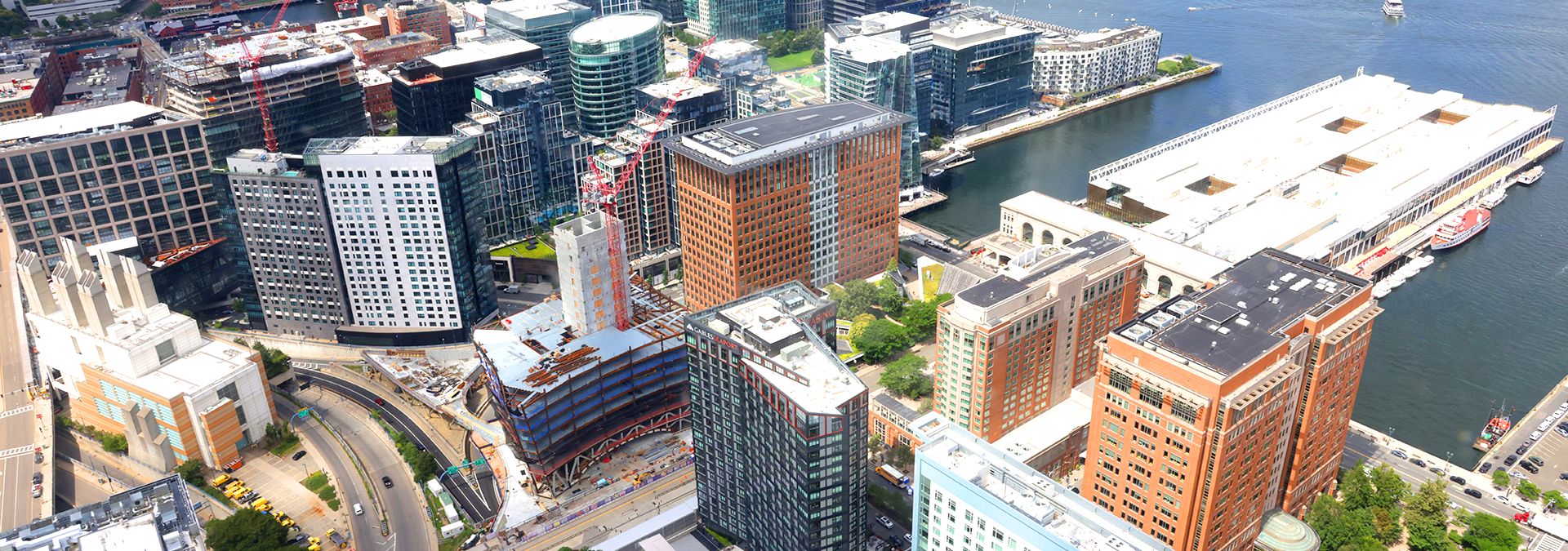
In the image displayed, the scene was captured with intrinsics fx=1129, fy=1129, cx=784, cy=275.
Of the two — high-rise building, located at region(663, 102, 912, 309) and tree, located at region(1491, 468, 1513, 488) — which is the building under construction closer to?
high-rise building, located at region(663, 102, 912, 309)

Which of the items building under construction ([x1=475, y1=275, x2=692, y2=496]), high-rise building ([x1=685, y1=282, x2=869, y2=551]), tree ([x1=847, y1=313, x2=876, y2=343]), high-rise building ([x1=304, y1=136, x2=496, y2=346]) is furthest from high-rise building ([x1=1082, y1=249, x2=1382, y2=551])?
high-rise building ([x1=304, y1=136, x2=496, y2=346])

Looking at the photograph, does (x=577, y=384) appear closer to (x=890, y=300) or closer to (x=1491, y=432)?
(x=890, y=300)

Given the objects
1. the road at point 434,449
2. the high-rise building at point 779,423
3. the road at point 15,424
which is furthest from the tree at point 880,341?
the road at point 15,424

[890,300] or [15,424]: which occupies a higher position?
[890,300]

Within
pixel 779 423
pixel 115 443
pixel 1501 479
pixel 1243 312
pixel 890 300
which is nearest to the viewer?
pixel 779 423

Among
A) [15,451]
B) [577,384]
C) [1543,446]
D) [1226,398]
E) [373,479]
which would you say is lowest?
[373,479]

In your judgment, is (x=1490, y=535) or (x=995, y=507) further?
(x=1490, y=535)

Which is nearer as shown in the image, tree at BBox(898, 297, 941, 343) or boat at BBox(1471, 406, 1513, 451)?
boat at BBox(1471, 406, 1513, 451)

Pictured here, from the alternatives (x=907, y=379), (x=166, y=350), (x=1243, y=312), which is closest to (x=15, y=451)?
(x=166, y=350)
